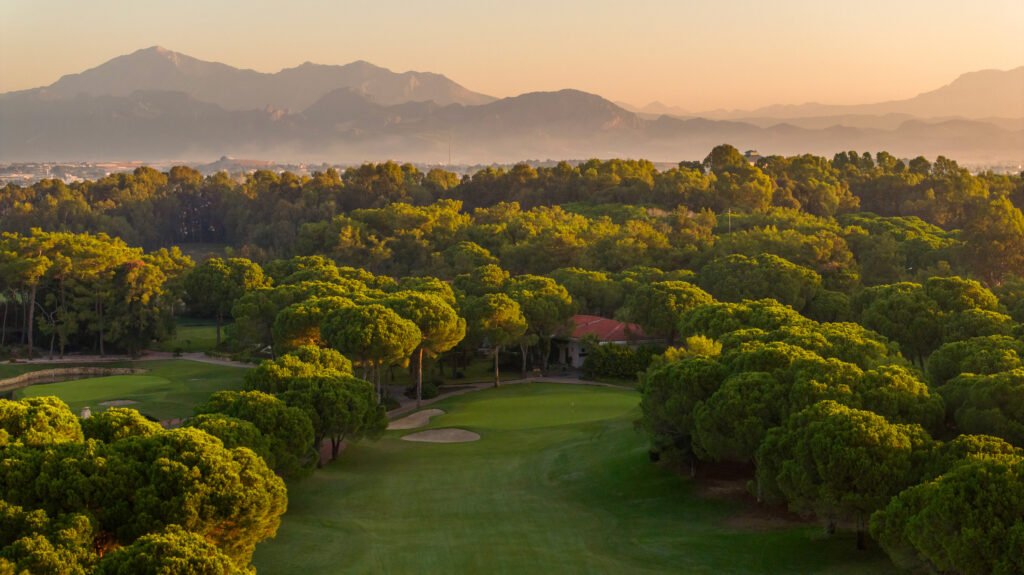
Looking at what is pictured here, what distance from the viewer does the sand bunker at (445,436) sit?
44250 millimetres

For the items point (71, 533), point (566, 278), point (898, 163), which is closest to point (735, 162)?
point (898, 163)

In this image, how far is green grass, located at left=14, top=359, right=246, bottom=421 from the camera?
47.5m

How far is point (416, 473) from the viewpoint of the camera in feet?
122

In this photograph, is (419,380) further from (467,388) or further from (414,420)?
(467,388)

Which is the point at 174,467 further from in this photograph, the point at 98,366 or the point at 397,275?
the point at 397,275

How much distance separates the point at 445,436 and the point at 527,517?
15189 mm

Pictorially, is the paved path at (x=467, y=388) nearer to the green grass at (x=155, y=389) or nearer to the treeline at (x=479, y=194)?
the green grass at (x=155, y=389)

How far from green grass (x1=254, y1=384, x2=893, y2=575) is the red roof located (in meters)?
20.0

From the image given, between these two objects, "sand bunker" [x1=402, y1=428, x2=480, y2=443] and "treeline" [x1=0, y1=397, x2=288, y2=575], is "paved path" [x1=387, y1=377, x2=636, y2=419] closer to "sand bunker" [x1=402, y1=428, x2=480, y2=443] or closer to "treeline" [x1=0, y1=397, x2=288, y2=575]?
"sand bunker" [x1=402, y1=428, x2=480, y2=443]

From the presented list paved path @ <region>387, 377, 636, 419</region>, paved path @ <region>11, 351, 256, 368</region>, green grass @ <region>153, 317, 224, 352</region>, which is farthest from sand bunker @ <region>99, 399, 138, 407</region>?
green grass @ <region>153, 317, 224, 352</region>

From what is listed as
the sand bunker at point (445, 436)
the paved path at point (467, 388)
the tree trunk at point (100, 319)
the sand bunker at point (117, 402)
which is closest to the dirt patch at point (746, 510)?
the sand bunker at point (445, 436)

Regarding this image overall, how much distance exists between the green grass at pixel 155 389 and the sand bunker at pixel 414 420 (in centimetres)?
1037

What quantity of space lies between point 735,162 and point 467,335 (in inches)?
3342

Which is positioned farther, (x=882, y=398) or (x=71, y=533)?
(x=882, y=398)
